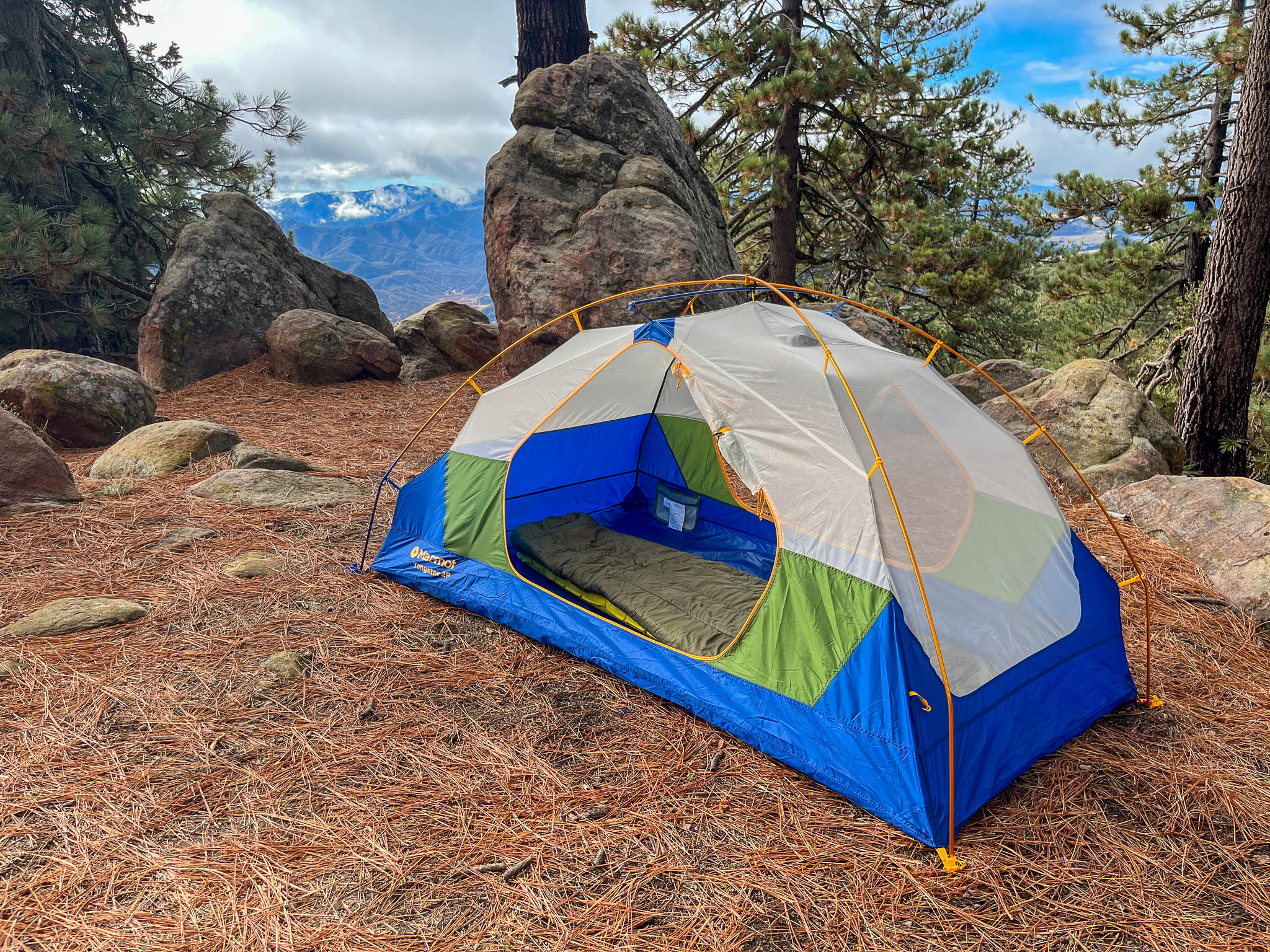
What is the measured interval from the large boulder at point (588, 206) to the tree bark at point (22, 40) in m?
5.41

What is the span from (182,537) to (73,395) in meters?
2.71

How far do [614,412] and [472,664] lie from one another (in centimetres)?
219

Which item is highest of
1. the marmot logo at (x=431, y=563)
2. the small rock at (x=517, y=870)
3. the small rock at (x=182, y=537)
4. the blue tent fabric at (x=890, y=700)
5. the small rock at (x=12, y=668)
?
the small rock at (x=182, y=537)

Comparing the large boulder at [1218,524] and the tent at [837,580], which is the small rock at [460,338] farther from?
the large boulder at [1218,524]

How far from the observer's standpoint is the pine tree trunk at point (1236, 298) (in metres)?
5.52

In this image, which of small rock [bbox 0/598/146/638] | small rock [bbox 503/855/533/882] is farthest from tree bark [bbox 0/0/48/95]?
small rock [bbox 503/855/533/882]

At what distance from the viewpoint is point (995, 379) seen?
769 cm

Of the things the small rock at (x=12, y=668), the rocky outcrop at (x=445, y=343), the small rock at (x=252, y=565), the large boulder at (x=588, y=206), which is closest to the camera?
the small rock at (x=12, y=668)

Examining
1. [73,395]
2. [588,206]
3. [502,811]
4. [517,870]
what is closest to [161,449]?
[73,395]

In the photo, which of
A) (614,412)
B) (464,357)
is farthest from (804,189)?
(614,412)

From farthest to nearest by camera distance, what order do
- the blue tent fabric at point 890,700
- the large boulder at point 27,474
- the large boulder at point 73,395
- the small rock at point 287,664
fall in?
the large boulder at point 73,395 → the large boulder at point 27,474 → the small rock at point 287,664 → the blue tent fabric at point 890,700

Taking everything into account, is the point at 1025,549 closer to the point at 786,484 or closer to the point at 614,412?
the point at 786,484

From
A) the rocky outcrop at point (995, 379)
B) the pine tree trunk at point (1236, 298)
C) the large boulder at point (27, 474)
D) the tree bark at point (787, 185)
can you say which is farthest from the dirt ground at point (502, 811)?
the tree bark at point (787, 185)

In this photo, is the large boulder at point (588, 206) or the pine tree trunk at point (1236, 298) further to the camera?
the large boulder at point (588, 206)
